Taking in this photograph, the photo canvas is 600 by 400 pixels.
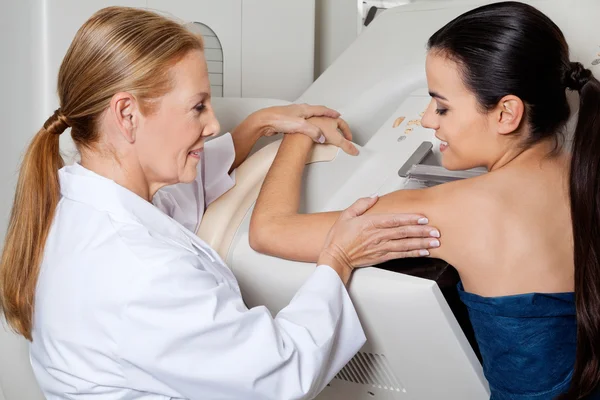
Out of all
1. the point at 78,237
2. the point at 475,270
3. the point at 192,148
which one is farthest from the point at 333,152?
the point at 78,237

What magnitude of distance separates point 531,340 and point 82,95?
82 cm

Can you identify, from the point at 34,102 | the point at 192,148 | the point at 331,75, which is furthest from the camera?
the point at 331,75

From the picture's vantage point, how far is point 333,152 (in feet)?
5.13

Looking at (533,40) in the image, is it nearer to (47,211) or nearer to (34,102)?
(47,211)

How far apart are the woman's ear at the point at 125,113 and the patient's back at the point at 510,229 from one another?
1.65 feet

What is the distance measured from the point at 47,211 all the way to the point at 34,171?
7 cm

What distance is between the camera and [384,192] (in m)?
1.42

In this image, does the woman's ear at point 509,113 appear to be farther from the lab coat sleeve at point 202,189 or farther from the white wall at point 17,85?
the white wall at point 17,85

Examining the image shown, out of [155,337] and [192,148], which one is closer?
[155,337]

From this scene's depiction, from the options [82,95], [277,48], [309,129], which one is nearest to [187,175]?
[82,95]

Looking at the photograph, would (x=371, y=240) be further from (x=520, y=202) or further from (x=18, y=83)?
(x=18, y=83)

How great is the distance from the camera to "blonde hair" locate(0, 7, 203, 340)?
3.89 feet

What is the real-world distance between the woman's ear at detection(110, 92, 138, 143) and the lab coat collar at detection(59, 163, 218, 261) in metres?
0.08

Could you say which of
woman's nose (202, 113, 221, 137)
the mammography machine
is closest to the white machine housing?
the mammography machine
